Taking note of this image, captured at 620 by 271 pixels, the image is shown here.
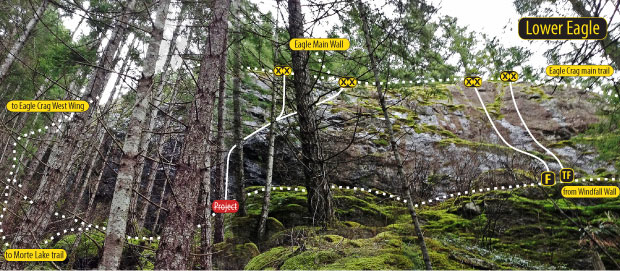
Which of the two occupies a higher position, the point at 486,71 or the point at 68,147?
the point at 486,71

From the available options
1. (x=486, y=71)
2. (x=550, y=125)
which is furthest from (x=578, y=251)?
(x=486, y=71)

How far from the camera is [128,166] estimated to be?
417cm

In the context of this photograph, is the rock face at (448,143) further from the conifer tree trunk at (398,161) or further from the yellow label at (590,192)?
the conifer tree trunk at (398,161)

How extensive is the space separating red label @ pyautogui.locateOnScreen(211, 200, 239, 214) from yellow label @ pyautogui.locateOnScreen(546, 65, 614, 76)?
7.80 meters

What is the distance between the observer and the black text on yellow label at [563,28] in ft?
18.5

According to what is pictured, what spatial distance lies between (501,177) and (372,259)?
26.8 ft

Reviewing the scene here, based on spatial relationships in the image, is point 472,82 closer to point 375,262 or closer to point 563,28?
point 563,28

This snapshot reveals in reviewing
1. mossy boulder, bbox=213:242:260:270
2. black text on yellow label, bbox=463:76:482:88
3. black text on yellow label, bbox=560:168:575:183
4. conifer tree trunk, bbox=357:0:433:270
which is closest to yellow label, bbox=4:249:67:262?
mossy boulder, bbox=213:242:260:270

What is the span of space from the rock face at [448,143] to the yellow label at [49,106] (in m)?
4.88

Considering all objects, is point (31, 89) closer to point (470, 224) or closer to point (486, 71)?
point (470, 224)

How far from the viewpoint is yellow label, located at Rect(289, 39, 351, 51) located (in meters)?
6.13

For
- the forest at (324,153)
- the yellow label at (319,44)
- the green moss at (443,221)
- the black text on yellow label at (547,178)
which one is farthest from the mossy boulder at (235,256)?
the black text on yellow label at (547,178)

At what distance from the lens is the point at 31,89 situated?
13250 millimetres

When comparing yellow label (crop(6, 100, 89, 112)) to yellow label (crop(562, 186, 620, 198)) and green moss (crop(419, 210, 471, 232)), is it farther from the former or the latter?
yellow label (crop(562, 186, 620, 198))
